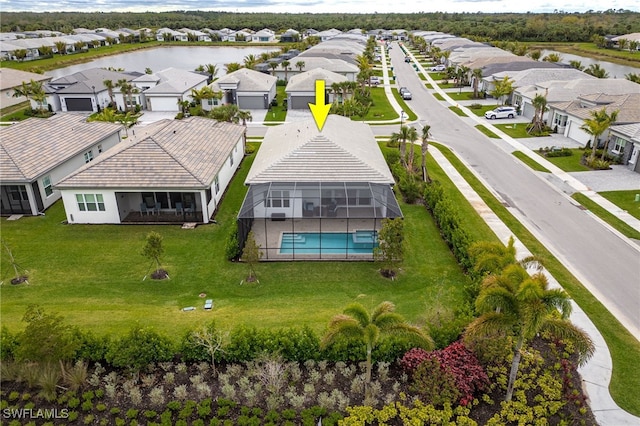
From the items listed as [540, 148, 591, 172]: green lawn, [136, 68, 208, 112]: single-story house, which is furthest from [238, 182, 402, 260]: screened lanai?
[136, 68, 208, 112]: single-story house

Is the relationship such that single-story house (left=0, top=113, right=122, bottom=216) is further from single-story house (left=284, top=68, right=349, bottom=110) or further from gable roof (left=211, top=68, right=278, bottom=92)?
single-story house (left=284, top=68, right=349, bottom=110)

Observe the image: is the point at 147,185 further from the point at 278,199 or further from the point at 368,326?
the point at 368,326

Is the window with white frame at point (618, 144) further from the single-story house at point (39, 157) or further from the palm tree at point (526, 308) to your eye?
A: the single-story house at point (39, 157)

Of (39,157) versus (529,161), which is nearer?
(39,157)

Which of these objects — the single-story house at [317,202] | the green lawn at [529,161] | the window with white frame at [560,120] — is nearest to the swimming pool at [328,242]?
the single-story house at [317,202]

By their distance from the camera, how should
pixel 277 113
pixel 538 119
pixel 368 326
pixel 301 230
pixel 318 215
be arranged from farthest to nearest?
pixel 277 113, pixel 538 119, pixel 301 230, pixel 318 215, pixel 368 326

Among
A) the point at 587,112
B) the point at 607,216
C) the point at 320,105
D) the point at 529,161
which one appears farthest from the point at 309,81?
the point at 607,216

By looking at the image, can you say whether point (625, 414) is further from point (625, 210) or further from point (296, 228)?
point (625, 210)

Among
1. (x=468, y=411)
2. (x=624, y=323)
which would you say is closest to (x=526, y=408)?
(x=468, y=411)
